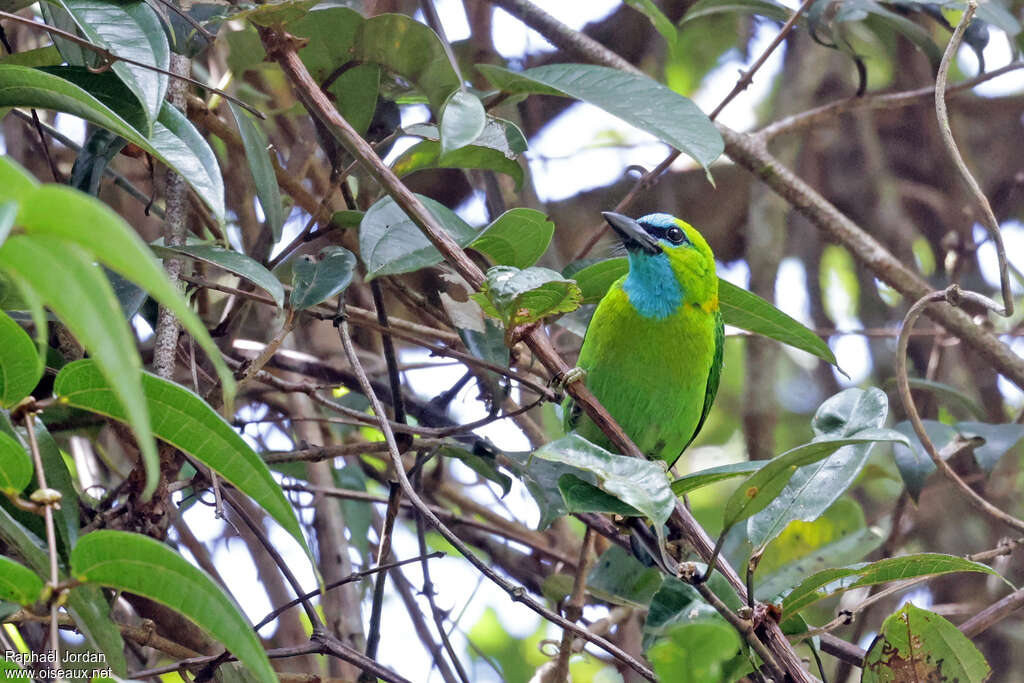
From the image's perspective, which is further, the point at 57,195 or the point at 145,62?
the point at 145,62

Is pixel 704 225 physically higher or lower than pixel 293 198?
higher

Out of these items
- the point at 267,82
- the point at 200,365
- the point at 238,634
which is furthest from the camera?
the point at 267,82

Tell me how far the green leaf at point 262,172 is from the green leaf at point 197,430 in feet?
2.93

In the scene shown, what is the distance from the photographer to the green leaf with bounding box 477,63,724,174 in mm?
2215

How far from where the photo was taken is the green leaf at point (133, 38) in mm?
1684

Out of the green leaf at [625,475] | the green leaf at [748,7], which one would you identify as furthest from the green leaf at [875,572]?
the green leaf at [748,7]

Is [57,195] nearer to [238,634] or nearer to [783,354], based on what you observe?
[238,634]

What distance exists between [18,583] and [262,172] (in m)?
1.26

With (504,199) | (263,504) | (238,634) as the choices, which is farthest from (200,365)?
(238,634)

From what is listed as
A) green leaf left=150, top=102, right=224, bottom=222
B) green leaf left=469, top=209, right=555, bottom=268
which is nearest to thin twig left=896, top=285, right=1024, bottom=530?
green leaf left=469, top=209, right=555, bottom=268

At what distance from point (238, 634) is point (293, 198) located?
5.88ft

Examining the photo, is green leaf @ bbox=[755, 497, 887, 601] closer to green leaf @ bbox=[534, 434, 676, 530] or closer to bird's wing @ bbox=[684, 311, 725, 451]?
bird's wing @ bbox=[684, 311, 725, 451]

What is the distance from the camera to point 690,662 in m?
1.42

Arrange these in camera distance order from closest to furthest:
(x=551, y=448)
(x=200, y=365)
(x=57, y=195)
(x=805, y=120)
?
(x=57, y=195) → (x=551, y=448) → (x=200, y=365) → (x=805, y=120)
